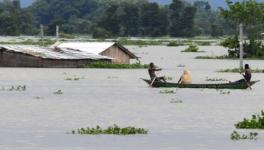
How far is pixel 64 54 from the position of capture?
54562mm

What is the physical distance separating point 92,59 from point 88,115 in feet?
99.5

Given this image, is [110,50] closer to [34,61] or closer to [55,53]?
[55,53]

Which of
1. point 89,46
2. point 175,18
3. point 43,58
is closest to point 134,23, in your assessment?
point 175,18

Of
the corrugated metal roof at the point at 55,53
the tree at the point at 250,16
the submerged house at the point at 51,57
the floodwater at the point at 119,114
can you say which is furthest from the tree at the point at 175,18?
the floodwater at the point at 119,114

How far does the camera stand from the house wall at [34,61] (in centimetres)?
5444

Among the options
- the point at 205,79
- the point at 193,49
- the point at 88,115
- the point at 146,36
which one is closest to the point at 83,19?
the point at 146,36

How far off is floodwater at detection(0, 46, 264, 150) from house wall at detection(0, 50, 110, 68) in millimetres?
10849

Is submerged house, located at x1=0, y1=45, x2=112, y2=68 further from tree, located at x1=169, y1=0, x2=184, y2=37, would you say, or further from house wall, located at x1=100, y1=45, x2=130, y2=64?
tree, located at x1=169, y1=0, x2=184, y2=37

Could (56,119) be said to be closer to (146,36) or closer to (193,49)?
(193,49)

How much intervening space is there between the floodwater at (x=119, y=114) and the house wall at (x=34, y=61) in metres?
10.8

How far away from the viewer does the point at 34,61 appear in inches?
2149

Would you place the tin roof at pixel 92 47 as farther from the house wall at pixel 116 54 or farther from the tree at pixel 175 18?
the tree at pixel 175 18

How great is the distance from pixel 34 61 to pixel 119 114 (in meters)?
30.2

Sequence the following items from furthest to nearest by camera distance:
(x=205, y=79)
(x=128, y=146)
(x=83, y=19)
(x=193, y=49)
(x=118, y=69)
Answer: (x=83, y=19) < (x=193, y=49) < (x=118, y=69) < (x=205, y=79) < (x=128, y=146)
